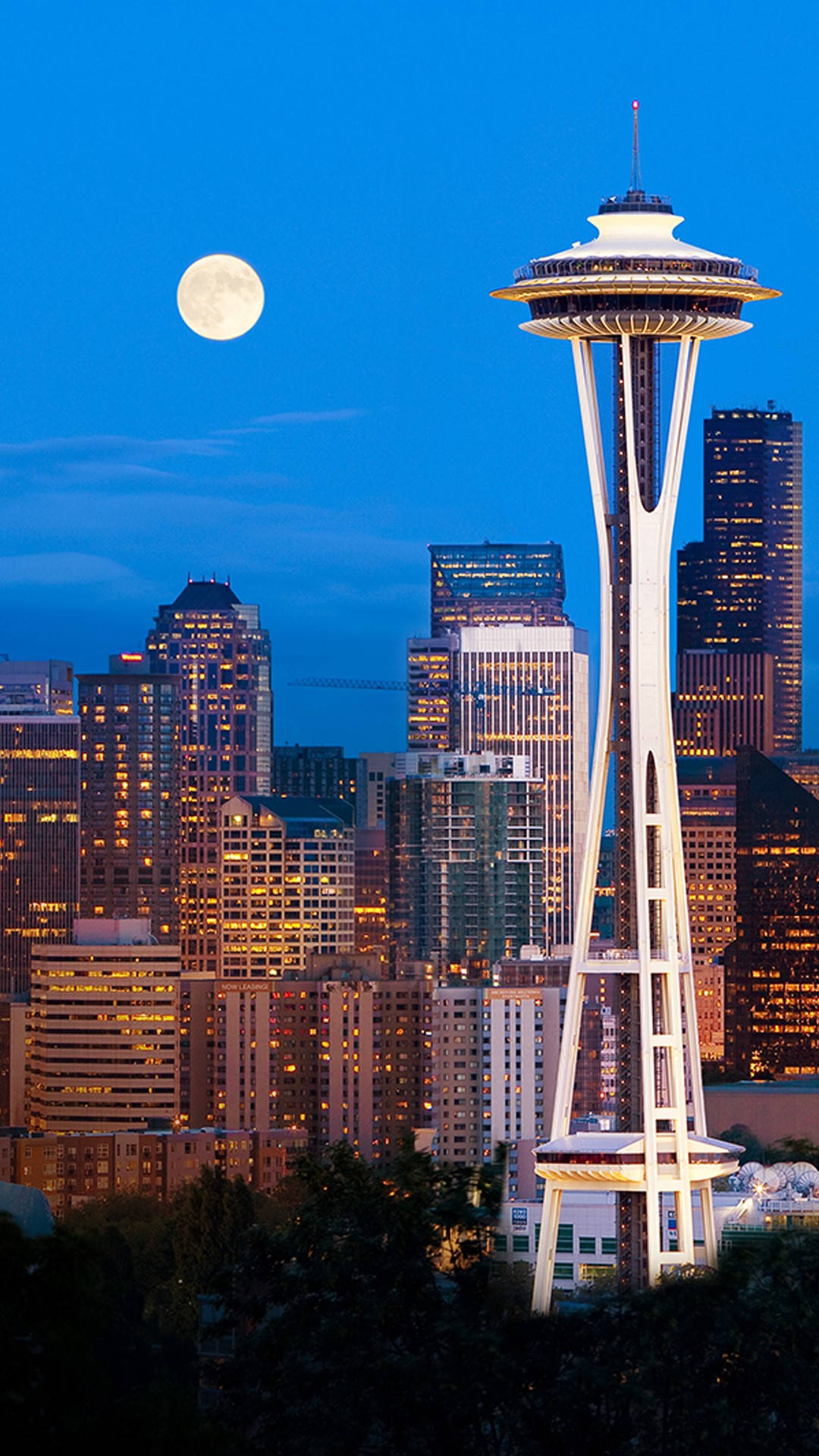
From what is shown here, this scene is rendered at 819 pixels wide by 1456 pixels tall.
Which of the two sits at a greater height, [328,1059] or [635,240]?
[635,240]

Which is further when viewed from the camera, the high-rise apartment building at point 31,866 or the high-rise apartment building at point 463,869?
the high-rise apartment building at point 31,866

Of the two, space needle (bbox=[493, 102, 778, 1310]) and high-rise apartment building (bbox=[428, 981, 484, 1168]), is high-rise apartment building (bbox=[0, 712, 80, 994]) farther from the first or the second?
space needle (bbox=[493, 102, 778, 1310])

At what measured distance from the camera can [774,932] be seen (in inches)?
7303

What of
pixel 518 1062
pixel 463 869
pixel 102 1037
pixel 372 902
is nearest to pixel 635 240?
pixel 518 1062

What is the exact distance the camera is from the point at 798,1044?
17838 cm

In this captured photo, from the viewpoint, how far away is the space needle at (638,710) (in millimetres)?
64938

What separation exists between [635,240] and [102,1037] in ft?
277

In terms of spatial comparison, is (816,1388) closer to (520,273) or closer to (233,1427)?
(233,1427)

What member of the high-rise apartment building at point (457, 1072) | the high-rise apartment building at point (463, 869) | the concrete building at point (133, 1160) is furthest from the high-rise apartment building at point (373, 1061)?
the high-rise apartment building at point (463, 869)

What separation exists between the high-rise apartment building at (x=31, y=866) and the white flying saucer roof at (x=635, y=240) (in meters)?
120

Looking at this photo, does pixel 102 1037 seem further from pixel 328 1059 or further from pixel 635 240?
pixel 635 240

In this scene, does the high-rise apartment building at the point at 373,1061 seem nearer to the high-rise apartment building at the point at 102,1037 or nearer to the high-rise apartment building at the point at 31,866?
the high-rise apartment building at the point at 102,1037

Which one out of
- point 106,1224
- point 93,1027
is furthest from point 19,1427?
point 93,1027

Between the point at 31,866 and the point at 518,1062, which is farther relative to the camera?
the point at 31,866
